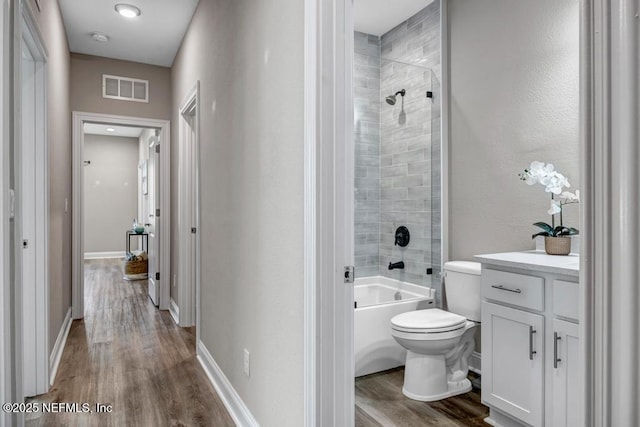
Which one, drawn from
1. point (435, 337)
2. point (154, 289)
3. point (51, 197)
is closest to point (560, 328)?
point (435, 337)

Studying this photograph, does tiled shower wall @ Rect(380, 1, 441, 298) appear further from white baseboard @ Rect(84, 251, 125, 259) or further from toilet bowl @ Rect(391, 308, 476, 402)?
white baseboard @ Rect(84, 251, 125, 259)

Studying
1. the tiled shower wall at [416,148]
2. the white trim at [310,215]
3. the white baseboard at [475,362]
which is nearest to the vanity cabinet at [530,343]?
the white baseboard at [475,362]

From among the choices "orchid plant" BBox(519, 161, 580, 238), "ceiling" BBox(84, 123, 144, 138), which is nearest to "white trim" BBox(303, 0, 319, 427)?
"orchid plant" BBox(519, 161, 580, 238)

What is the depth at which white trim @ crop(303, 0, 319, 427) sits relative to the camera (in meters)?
1.38

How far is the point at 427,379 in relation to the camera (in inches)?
96.3

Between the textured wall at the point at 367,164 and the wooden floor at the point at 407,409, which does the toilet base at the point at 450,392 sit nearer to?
the wooden floor at the point at 407,409

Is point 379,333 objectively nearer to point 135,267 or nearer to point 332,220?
point 332,220

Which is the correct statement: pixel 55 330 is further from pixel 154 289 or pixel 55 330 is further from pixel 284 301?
pixel 284 301

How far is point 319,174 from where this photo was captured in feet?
4.52

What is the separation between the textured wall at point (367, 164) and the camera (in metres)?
3.46

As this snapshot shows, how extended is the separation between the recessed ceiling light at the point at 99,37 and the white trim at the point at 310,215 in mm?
3160

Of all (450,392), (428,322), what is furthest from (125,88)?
(450,392)

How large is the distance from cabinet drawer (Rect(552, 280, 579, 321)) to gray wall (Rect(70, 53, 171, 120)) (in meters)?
4.09

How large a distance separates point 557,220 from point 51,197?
3265mm
